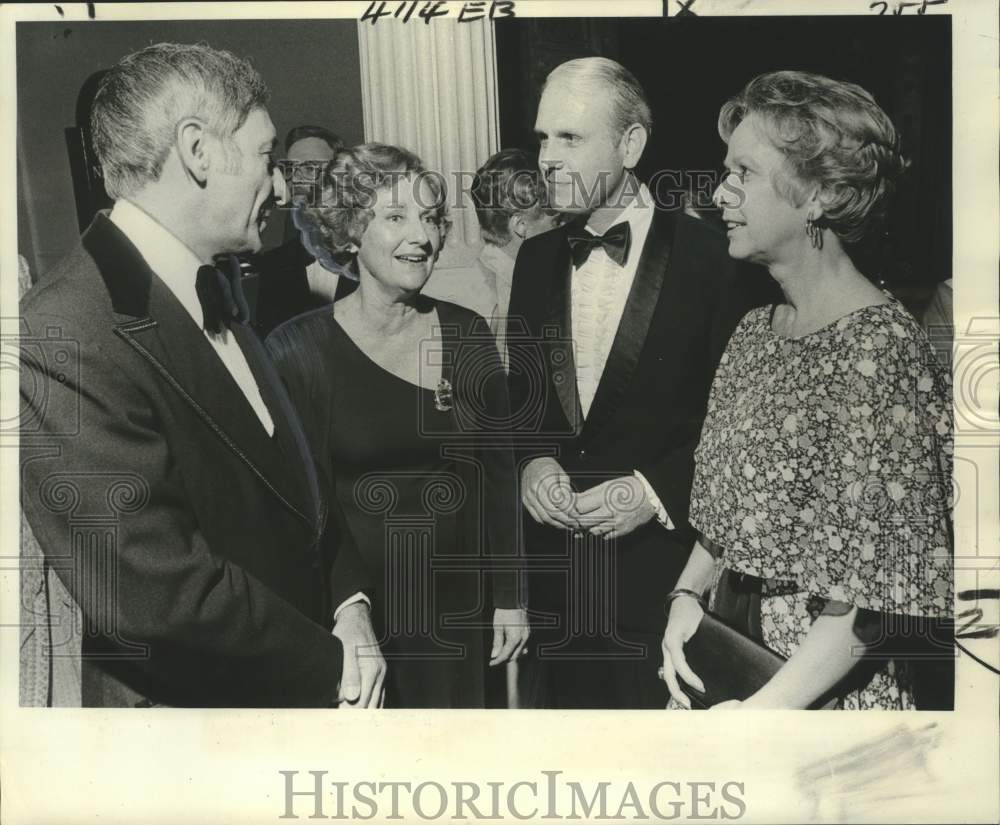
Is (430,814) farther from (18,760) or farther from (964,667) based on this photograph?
Answer: (964,667)

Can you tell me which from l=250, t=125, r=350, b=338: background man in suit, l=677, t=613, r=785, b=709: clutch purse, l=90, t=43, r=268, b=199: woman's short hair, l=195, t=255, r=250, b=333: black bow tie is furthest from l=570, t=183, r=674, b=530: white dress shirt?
l=90, t=43, r=268, b=199: woman's short hair

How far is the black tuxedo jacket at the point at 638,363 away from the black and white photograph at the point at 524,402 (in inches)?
0.5

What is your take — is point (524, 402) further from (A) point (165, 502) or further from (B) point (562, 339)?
(A) point (165, 502)

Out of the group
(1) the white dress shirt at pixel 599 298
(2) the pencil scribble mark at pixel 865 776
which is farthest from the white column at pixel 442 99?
(2) the pencil scribble mark at pixel 865 776

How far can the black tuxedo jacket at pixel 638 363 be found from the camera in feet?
14.1

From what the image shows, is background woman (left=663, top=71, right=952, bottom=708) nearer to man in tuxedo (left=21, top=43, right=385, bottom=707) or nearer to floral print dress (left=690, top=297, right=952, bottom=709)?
floral print dress (left=690, top=297, right=952, bottom=709)

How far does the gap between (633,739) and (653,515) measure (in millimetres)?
765

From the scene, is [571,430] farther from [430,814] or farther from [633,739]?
[430,814]

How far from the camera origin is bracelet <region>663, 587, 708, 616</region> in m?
4.32

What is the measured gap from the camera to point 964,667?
4359 mm

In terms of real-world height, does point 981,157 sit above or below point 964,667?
above

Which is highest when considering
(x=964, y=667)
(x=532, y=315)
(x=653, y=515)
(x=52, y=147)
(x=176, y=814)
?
(x=52, y=147)

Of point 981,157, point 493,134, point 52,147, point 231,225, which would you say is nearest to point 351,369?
point 231,225

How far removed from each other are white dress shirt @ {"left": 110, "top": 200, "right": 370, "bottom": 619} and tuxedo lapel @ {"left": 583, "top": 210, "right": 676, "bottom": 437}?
44.1 inches
